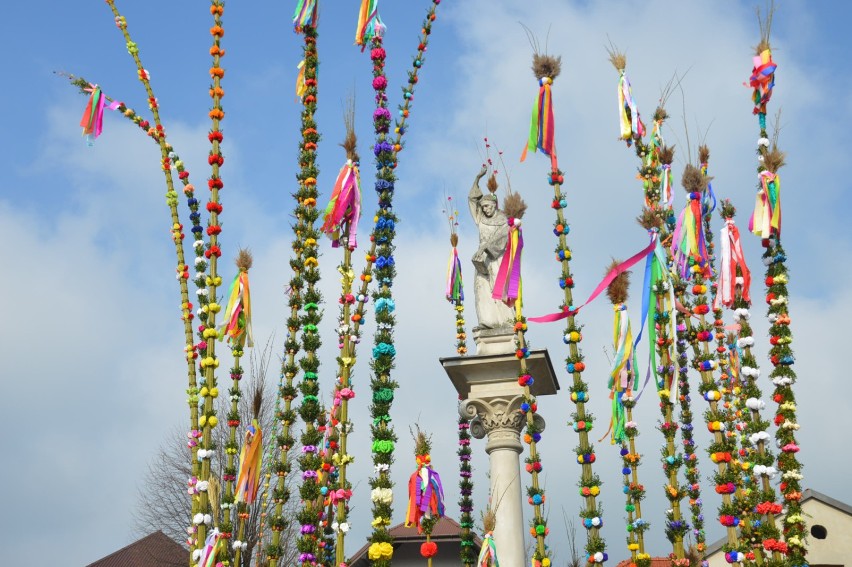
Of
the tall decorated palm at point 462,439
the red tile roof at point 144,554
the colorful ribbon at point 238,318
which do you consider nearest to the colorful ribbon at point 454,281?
the tall decorated palm at point 462,439

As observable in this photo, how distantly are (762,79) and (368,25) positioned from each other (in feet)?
14.2

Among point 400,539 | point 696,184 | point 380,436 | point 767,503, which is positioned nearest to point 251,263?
point 380,436

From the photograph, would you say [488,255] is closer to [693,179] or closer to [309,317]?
[693,179]

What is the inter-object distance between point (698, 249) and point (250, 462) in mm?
5582

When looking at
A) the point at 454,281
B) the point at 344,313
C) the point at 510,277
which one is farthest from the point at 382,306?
the point at 454,281

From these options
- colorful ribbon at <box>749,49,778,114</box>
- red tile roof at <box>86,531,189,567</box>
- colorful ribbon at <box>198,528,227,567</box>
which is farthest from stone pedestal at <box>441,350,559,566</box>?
red tile roof at <box>86,531,189,567</box>

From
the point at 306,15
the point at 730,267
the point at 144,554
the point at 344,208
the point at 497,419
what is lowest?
the point at 144,554

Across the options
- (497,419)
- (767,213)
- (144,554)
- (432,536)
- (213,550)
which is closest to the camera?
(213,550)

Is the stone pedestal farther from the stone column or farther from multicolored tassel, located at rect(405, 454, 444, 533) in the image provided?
multicolored tassel, located at rect(405, 454, 444, 533)

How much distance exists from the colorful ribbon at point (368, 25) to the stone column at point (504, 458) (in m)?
5.92

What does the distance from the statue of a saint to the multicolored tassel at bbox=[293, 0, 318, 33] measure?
5624 mm

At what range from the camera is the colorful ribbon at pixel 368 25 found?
9.14 metres

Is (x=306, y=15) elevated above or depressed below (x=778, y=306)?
above

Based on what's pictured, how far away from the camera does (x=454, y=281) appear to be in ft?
48.9
